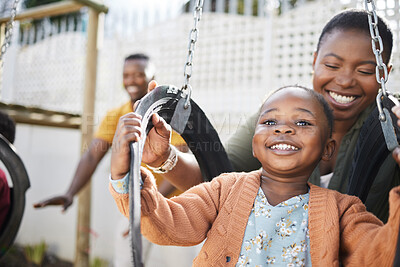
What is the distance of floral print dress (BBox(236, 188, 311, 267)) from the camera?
4.09 feet

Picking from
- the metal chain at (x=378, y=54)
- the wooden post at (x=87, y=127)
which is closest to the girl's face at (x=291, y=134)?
the metal chain at (x=378, y=54)

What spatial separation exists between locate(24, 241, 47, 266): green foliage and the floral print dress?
4.33 m

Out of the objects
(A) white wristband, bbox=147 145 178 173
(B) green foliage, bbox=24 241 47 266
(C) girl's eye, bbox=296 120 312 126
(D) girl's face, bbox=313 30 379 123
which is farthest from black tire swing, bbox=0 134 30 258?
(B) green foliage, bbox=24 241 47 266

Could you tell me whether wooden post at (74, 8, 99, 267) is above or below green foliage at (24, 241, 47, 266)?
above

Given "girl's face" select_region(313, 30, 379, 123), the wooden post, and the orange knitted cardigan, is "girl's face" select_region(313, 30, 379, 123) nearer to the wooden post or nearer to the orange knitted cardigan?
the orange knitted cardigan

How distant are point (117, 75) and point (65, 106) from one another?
1.03m

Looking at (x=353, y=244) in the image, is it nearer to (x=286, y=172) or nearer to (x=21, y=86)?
(x=286, y=172)

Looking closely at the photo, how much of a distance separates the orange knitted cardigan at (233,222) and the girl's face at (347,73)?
634 mm

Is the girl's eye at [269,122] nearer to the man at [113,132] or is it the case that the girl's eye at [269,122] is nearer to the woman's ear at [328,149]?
the woman's ear at [328,149]

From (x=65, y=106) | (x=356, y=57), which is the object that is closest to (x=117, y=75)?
(x=65, y=106)

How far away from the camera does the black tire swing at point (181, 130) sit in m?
1.03

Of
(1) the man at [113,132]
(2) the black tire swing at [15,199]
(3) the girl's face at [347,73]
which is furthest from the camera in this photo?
(1) the man at [113,132]

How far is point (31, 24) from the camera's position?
491 inches

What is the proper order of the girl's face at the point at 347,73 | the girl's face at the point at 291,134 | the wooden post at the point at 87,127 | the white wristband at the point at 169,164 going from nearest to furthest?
1. the girl's face at the point at 291,134
2. the white wristband at the point at 169,164
3. the girl's face at the point at 347,73
4. the wooden post at the point at 87,127
